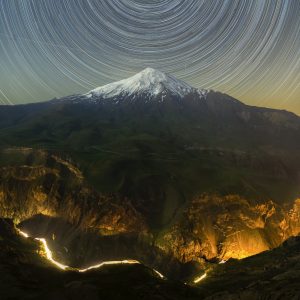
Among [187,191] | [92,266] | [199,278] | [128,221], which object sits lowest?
[92,266]

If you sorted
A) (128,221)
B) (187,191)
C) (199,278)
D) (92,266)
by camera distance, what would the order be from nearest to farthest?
(199,278)
(92,266)
(128,221)
(187,191)

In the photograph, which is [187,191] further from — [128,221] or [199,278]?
[199,278]

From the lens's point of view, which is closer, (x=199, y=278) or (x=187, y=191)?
(x=199, y=278)

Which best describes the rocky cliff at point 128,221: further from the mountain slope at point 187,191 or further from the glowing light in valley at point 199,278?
the glowing light in valley at point 199,278

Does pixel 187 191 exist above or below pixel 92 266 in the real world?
above

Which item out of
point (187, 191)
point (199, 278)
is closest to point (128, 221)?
point (187, 191)

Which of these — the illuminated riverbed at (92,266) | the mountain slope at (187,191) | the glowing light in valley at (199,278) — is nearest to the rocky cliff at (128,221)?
the mountain slope at (187,191)

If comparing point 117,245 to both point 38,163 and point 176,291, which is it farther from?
point 38,163

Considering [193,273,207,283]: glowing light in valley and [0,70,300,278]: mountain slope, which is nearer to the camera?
[193,273,207,283]: glowing light in valley

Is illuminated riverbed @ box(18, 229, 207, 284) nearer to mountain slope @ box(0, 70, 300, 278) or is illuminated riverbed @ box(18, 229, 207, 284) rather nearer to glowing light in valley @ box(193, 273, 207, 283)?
glowing light in valley @ box(193, 273, 207, 283)

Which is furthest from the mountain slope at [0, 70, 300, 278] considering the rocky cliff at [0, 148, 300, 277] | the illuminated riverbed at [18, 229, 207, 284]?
the illuminated riverbed at [18, 229, 207, 284]

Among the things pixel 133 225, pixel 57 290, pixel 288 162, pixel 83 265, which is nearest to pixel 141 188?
pixel 133 225
